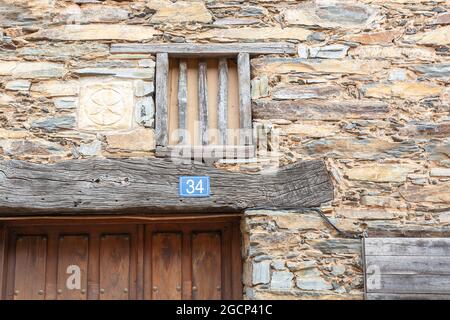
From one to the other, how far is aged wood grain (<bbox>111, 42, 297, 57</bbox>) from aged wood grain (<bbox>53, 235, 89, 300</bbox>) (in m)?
1.17

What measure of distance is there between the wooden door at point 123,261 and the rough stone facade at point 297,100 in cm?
25

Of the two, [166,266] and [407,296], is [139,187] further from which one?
[407,296]

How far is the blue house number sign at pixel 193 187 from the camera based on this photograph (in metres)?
3.46

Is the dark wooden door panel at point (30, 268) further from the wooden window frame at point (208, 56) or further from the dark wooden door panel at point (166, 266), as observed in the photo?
the wooden window frame at point (208, 56)

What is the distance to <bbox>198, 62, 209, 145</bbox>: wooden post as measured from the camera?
3612 mm

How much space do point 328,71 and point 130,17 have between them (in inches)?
49.5

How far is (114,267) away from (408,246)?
1.71 metres

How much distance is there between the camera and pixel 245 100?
361 cm

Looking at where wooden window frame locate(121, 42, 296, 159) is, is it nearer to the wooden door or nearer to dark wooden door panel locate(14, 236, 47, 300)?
the wooden door

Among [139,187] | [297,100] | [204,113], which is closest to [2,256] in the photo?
[139,187]

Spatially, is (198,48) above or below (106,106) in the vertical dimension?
above

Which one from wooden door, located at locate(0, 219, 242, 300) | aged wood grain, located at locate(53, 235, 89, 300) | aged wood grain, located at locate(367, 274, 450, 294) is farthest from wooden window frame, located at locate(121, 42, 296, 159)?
aged wood grain, located at locate(367, 274, 450, 294)

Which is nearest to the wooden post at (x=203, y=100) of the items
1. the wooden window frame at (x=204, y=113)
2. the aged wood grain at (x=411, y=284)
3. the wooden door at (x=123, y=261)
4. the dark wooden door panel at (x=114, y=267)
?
the wooden window frame at (x=204, y=113)
